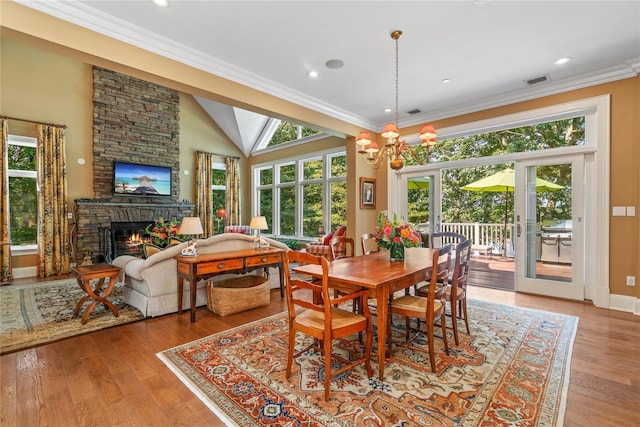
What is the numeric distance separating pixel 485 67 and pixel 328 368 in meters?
4.01

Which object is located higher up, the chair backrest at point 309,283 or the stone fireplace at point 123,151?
the stone fireplace at point 123,151

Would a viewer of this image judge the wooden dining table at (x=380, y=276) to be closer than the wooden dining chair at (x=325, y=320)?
No

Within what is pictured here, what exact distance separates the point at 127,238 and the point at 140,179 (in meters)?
1.41

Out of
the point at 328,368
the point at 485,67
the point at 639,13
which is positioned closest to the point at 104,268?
the point at 328,368

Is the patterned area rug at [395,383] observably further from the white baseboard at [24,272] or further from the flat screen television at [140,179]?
the flat screen television at [140,179]

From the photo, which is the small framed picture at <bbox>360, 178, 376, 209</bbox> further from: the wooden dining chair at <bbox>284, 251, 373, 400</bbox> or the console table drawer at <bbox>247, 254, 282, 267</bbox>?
the wooden dining chair at <bbox>284, 251, 373, 400</bbox>

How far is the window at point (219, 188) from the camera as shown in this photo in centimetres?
899

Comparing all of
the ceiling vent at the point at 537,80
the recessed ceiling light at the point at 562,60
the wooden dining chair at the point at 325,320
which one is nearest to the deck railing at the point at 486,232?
the ceiling vent at the point at 537,80

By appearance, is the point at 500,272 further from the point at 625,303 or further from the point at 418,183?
the point at 418,183

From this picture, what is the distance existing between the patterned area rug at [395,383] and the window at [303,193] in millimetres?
4815

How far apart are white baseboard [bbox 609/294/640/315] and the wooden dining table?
289 centimetres

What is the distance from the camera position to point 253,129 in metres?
8.95

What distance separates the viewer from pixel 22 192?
5.89 meters

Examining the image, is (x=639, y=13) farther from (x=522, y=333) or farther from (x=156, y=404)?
(x=156, y=404)
